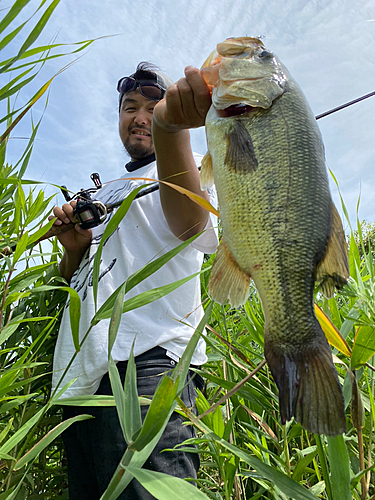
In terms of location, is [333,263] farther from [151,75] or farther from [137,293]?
[151,75]

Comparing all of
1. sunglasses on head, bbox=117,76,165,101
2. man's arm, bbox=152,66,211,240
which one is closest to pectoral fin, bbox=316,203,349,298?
man's arm, bbox=152,66,211,240

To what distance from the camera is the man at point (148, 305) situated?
140cm

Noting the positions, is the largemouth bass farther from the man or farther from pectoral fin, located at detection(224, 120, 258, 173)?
the man

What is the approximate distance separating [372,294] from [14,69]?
1160mm

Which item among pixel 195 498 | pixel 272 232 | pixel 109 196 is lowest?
pixel 195 498

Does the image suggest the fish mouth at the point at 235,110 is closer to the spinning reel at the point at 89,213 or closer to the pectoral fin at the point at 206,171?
the pectoral fin at the point at 206,171

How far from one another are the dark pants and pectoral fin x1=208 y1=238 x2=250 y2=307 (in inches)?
23.8

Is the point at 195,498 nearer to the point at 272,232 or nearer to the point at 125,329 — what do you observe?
the point at 272,232

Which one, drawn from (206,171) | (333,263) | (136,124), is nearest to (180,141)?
(206,171)

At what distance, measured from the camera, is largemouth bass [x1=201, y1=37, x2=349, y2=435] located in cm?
77

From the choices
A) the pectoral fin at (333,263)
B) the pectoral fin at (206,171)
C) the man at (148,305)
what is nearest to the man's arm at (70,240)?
the man at (148,305)

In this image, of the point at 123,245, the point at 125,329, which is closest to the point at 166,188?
the point at 123,245

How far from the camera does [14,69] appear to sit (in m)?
1.01

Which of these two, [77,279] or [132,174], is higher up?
[132,174]
